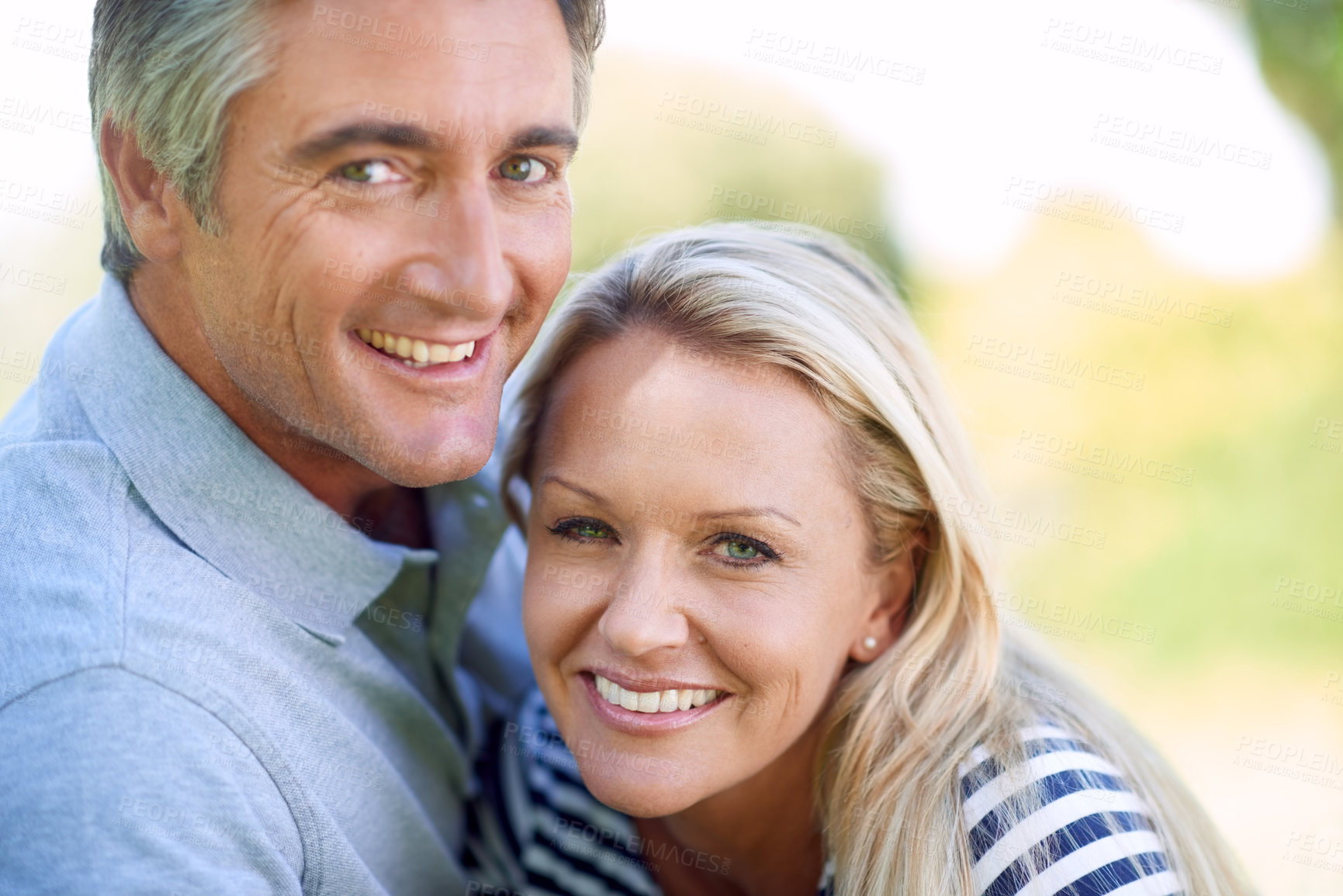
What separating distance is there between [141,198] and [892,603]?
5.68ft

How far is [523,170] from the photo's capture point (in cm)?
203

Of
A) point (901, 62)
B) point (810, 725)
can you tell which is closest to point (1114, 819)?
point (810, 725)

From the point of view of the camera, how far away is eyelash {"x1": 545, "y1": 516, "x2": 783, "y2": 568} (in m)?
2.03

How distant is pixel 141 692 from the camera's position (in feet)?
5.44
